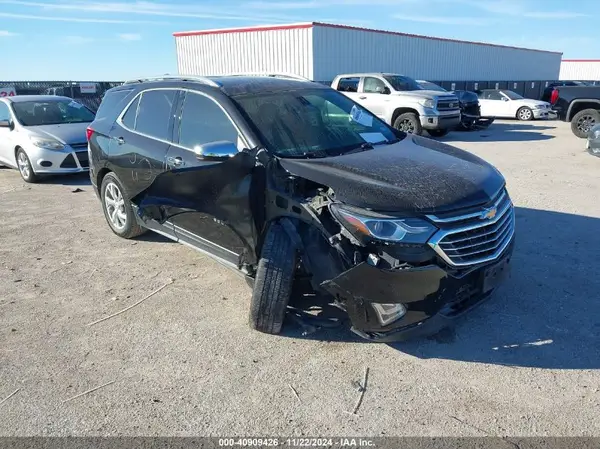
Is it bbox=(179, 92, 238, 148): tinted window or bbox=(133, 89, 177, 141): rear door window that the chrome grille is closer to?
bbox=(179, 92, 238, 148): tinted window

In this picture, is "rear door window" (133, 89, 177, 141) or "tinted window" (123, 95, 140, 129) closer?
"rear door window" (133, 89, 177, 141)

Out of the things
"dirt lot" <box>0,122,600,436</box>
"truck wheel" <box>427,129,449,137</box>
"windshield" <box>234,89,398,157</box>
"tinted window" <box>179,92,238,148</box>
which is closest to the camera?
"dirt lot" <box>0,122,600,436</box>

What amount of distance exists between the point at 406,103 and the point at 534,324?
11583 mm

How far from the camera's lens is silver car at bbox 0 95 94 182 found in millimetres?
9219

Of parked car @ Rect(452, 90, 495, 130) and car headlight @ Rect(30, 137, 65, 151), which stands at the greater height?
car headlight @ Rect(30, 137, 65, 151)

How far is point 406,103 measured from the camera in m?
14.4

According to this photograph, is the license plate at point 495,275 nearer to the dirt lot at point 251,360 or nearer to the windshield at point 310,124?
the dirt lot at point 251,360

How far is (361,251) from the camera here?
10.5ft

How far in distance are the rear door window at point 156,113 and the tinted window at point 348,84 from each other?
11529 mm

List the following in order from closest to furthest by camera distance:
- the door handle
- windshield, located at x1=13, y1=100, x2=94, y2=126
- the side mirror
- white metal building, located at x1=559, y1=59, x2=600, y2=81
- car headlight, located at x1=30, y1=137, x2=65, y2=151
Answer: the side mirror, the door handle, car headlight, located at x1=30, y1=137, x2=65, y2=151, windshield, located at x1=13, y1=100, x2=94, y2=126, white metal building, located at x1=559, y1=59, x2=600, y2=81

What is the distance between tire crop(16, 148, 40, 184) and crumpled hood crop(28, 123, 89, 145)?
1.70 ft

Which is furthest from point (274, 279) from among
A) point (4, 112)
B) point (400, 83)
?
point (400, 83)

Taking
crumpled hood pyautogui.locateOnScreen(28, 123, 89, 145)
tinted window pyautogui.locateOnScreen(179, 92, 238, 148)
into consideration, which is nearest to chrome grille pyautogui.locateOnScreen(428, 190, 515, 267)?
tinted window pyautogui.locateOnScreen(179, 92, 238, 148)

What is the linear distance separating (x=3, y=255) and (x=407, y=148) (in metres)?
4.58
